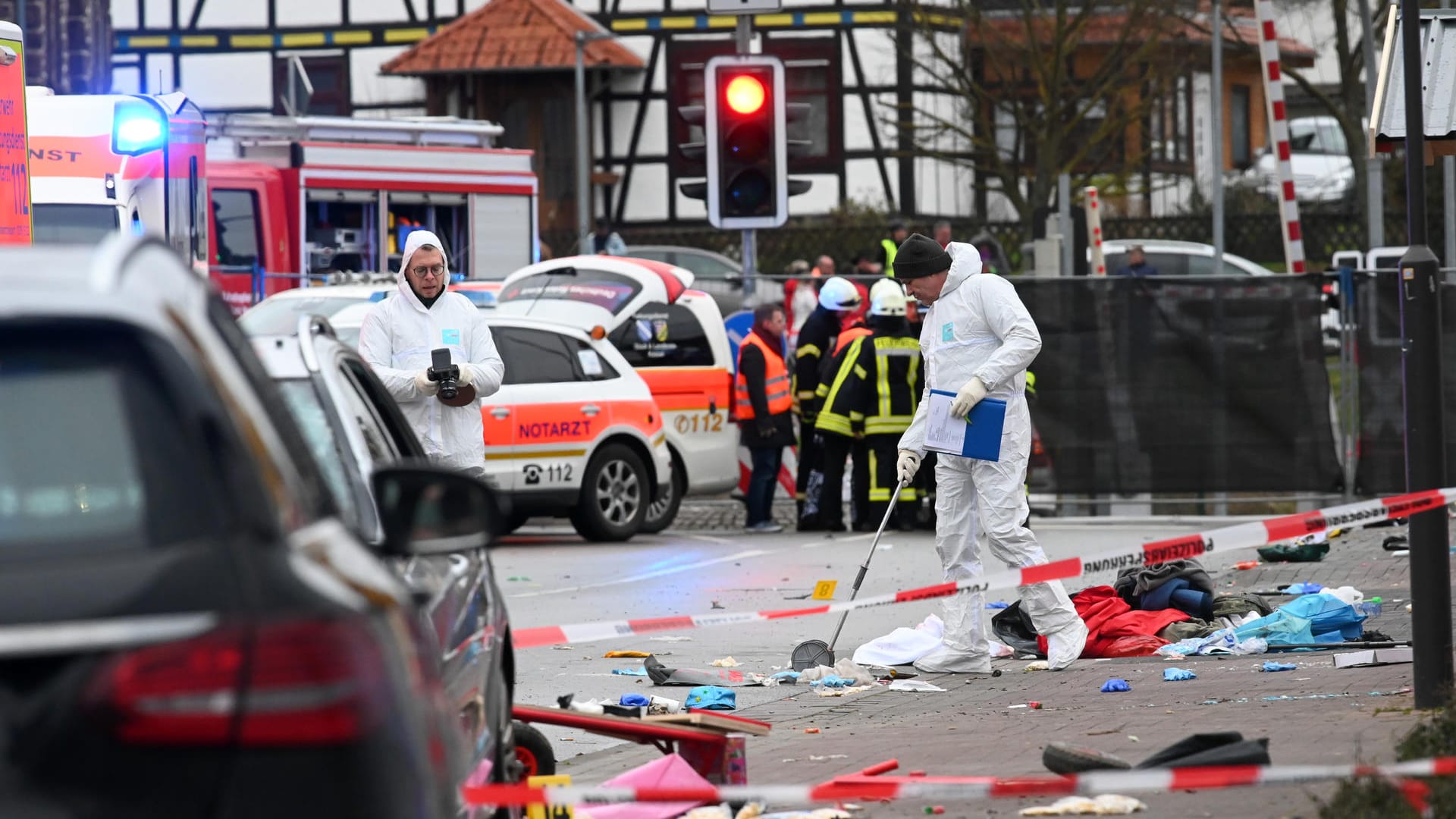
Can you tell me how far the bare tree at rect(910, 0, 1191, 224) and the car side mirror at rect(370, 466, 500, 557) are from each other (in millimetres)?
34302

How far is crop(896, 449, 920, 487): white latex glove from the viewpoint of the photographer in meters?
10.2

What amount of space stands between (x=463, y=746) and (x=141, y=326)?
1.84 m

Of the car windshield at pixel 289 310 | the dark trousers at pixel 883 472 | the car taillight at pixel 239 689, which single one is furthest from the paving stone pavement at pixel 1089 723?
the car windshield at pixel 289 310

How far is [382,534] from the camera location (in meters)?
4.51

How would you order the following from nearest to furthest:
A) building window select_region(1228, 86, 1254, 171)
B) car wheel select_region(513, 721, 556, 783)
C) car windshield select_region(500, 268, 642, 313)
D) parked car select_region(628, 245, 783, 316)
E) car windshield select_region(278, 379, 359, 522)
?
car windshield select_region(278, 379, 359, 522), car wheel select_region(513, 721, 556, 783), car windshield select_region(500, 268, 642, 313), parked car select_region(628, 245, 783, 316), building window select_region(1228, 86, 1254, 171)

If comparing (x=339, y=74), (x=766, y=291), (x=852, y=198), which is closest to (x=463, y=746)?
(x=766, y=291)

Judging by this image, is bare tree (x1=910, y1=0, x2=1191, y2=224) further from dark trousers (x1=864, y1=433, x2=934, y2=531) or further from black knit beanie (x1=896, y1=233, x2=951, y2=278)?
black knit beanie (x1=896, y1=233, x2=951, y2=278)

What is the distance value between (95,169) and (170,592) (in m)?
14.6

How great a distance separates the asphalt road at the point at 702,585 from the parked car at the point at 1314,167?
2647cm

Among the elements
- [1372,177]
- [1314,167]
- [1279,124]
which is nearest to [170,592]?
[1279,124]

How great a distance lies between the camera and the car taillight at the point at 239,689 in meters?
2.70

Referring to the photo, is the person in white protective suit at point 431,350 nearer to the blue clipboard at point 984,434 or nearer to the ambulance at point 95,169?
the blue clipboard at point 984,434

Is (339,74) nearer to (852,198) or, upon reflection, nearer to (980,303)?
(852,198)

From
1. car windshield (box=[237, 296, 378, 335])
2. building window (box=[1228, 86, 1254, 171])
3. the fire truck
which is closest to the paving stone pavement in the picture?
car windshield (box=[237, 296, 378, 335])
